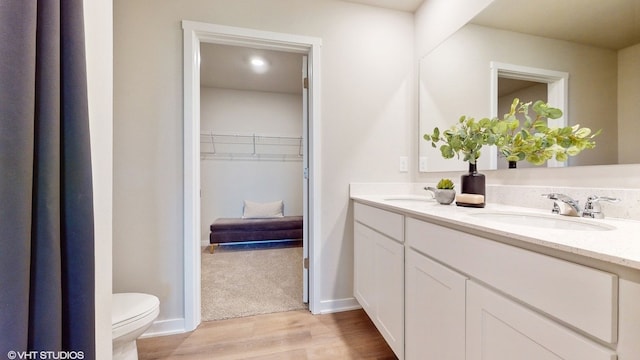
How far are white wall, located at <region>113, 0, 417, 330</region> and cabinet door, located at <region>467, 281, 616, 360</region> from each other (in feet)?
4.06

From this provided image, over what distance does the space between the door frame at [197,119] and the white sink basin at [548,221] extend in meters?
1.15

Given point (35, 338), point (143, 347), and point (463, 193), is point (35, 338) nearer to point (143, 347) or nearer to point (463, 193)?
point (143, 347)

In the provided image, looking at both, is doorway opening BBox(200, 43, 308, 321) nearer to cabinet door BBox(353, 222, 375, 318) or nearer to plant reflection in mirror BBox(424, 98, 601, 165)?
cabinet door BBox(353, 222, 375, 318)

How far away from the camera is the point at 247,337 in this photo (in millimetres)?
1609

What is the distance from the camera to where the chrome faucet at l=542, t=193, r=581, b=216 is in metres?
0.94

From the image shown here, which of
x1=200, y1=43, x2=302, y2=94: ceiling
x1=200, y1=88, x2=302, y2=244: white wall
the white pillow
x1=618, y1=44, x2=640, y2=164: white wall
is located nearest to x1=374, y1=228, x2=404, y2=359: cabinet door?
x1=618, y1=44, x2=640, y2=164: white wall

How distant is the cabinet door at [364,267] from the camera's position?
61.0 inches

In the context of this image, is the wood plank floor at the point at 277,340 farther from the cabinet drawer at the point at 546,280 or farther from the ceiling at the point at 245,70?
the ceiling at the point at 245,70

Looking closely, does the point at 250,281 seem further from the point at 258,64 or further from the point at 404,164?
the point at 258,64

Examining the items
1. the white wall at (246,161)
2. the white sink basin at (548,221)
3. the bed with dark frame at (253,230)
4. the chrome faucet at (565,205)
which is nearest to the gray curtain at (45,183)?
the white sink basin at (548,221)

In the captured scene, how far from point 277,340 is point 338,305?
56 cm

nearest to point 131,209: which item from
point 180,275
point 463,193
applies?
point 180,275

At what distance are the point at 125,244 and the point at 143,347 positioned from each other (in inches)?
25.6

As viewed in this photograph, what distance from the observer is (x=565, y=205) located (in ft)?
3.22
